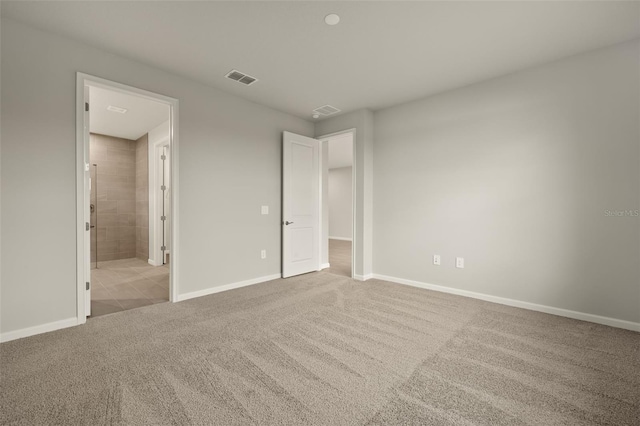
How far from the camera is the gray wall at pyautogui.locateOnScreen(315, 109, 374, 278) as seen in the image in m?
4.39

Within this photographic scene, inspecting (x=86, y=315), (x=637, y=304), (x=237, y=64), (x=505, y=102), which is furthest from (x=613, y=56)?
(x=86, y=315)

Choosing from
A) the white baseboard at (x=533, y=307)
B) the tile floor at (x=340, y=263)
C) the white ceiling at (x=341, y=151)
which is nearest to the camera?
the white baseboard at (x=533, y=307)

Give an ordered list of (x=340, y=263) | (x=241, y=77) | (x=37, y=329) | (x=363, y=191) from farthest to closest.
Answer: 1. (x=340, y=263)
2. (x=363, y=191)
3. (x=241, y=77)
4. (x=37, y=329)

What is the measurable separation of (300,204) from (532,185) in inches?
121

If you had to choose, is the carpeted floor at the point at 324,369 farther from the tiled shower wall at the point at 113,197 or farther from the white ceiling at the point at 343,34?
the tiled shower wall at the point at 113,197

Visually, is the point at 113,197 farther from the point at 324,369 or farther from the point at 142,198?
the point at 324,369

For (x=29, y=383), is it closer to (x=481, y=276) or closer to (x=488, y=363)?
(x=488, y=363)

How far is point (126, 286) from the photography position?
4.05m

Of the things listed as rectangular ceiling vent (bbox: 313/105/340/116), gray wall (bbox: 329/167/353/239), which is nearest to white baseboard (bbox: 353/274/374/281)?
rectangular ceiling vent (bbox: 313/105/340/116)

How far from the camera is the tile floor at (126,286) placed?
329 centimetres

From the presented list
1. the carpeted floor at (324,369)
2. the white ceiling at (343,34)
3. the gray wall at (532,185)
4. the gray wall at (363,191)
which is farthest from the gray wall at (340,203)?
the carpeted floor at (324,369)

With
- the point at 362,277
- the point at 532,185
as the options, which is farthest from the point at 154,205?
the point at 532,185

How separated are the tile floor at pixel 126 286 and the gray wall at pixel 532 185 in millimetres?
3385

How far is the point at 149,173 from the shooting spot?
222 inches
